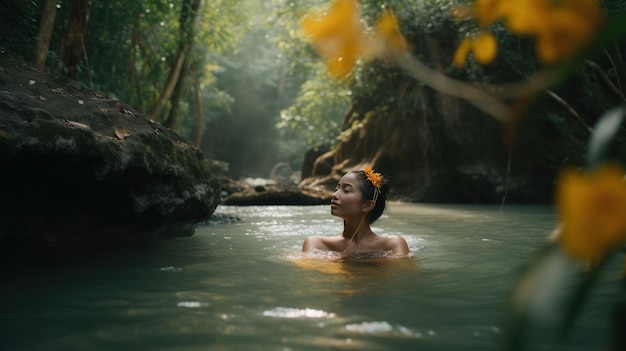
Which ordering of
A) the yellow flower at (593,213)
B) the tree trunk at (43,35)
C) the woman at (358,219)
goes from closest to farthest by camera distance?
the yellow flower at (593,213) < the woman at (358,219) < the tree trunk at (43,35)

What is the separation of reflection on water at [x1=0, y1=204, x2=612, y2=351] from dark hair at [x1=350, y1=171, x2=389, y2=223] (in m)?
0.56

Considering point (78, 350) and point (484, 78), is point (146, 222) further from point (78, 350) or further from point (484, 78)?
point (484, 78)

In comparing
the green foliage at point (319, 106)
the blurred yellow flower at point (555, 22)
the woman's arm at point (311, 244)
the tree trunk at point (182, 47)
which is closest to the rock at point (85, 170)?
the woman's arm at point (311, 244)

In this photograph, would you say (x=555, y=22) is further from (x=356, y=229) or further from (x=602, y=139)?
(x=356, y=229)

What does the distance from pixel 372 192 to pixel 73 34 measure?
575 cm

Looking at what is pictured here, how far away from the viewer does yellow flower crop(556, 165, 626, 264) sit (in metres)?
0.82

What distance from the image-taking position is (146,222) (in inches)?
204

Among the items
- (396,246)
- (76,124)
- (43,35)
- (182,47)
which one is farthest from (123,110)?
(182,47)

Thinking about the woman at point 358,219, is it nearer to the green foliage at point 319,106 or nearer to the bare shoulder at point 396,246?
the bare shoulder at point 396,246

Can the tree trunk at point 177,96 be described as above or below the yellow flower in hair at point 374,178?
above

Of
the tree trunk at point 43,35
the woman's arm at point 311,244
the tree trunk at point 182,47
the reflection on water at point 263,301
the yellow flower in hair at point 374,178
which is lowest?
the reflection on water at point 263,301

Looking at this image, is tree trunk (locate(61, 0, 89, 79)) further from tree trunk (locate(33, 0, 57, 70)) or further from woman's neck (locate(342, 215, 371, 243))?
woman's neck (locate(342, 215, 371, 243))

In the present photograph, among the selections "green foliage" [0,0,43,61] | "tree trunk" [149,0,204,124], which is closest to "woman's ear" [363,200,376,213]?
"green foliage" [0,0,43,61]

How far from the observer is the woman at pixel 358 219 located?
5035 mm
